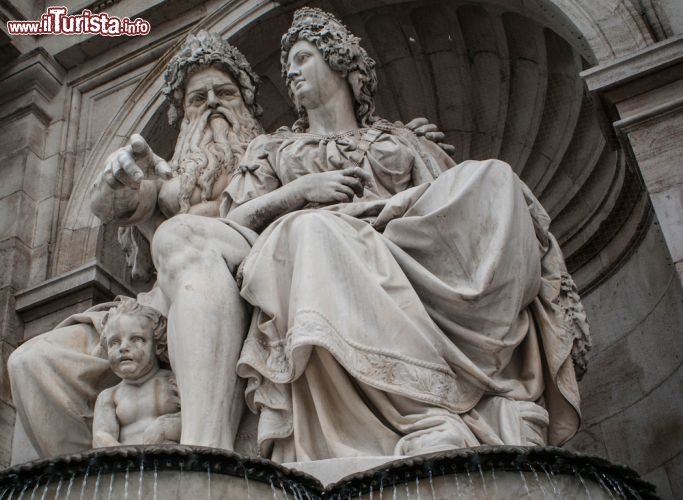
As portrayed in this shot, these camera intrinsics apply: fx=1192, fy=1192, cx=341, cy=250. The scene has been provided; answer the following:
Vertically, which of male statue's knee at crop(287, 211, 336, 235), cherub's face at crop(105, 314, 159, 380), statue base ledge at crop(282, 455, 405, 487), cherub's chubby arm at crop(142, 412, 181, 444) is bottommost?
statue base ledge at crop(282, 455, 405, 487)

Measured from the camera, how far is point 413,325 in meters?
3.71

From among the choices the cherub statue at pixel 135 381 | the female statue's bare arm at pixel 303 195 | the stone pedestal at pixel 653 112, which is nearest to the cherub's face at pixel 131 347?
the cherub statue at pixel 135 381

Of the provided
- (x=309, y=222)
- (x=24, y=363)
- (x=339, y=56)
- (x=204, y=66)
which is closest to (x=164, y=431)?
(x=24, y=363)

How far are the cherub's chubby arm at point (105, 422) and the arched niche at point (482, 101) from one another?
2457mm

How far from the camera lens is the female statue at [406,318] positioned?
364 cm

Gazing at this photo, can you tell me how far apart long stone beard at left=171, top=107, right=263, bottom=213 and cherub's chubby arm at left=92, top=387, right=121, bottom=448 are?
0.94 meters

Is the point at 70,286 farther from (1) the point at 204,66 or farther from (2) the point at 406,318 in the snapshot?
(2) the point at 406,318

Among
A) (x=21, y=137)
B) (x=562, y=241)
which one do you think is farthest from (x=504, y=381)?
(x=21, y=137)

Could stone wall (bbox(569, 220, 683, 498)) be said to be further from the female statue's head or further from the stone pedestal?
the female statue's head

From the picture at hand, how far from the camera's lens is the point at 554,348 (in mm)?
4055

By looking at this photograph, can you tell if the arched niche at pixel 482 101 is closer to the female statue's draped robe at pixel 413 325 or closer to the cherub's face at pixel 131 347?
the female statue's draped robe at pixel 413 325

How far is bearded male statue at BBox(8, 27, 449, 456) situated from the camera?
3.82m

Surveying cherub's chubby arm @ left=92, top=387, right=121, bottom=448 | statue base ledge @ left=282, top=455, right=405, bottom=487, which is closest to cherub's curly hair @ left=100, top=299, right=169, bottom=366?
cherub's chubby arm @ left=92, top=387, right=121, bottom=448

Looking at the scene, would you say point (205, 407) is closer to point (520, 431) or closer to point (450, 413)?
point (450, 413)
